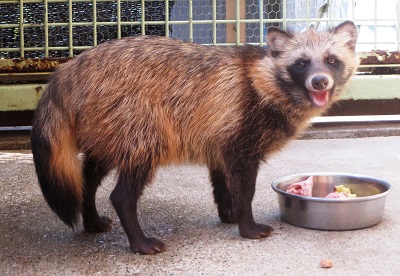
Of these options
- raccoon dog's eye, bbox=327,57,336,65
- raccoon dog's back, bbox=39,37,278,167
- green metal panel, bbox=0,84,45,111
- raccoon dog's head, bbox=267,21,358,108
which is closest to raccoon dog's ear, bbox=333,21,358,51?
raccoon dog's head, bbox=267,21,358,108

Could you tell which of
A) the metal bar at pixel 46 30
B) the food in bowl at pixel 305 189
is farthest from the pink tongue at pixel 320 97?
the metal bar at pixel 46 30

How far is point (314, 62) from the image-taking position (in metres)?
3.27

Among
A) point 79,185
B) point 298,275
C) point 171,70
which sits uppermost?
point 171,70

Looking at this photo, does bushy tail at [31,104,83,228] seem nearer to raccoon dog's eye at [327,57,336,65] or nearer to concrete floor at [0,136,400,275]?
concrete floor at [0,136,400,275]

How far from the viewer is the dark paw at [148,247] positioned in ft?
10.0

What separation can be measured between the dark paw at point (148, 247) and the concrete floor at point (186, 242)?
0.14 feet

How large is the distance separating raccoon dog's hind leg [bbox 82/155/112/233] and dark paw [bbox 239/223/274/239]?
0.71 meters

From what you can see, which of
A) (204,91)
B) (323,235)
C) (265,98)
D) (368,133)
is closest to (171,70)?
(204,91)

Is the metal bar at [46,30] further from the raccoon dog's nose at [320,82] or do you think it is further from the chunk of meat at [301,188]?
the raccoon dog's nose at [320,82]

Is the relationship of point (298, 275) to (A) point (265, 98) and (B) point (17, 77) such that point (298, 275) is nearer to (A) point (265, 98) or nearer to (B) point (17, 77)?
(A) point (265, 98)

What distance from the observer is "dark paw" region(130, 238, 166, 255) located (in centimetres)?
306

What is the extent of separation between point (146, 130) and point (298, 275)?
975 mm

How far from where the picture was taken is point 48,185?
10.1 feet

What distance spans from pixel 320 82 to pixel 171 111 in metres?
0.74
